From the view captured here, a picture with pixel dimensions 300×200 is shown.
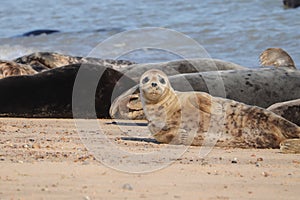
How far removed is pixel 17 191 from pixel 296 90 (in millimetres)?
4894

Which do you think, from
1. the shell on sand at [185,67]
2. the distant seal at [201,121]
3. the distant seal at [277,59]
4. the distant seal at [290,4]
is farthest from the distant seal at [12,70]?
the distant seal at [290,4]

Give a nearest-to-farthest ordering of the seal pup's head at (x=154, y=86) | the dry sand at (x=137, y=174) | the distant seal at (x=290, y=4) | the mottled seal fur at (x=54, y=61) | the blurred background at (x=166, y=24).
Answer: the dry sand at (x=137, y=174), the seal pup's head at (x=154, y=86), the mottled seal fur at (x=54, y=61), the blurred background at (x=166, y=24), the distant seal at (x=290, y=4)

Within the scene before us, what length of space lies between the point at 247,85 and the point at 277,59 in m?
2.47

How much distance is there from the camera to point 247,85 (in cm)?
839

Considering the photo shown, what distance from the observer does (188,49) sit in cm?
1486

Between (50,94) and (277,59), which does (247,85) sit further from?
(277,59)

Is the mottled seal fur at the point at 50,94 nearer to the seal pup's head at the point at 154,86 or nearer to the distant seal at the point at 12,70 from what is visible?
the seal pup's head at the point at 154,86

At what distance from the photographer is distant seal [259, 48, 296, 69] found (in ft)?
34.6

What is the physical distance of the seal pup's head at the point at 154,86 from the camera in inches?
233

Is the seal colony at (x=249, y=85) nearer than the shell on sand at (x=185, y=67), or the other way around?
the seal colony at (x=249, y=85)

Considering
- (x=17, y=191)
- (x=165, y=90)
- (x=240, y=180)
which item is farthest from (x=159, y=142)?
(x=17, y=191)

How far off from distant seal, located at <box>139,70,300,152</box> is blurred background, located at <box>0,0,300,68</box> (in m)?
6.69

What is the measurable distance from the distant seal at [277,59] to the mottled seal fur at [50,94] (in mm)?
3013

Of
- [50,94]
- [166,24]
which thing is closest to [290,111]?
[50,94]
